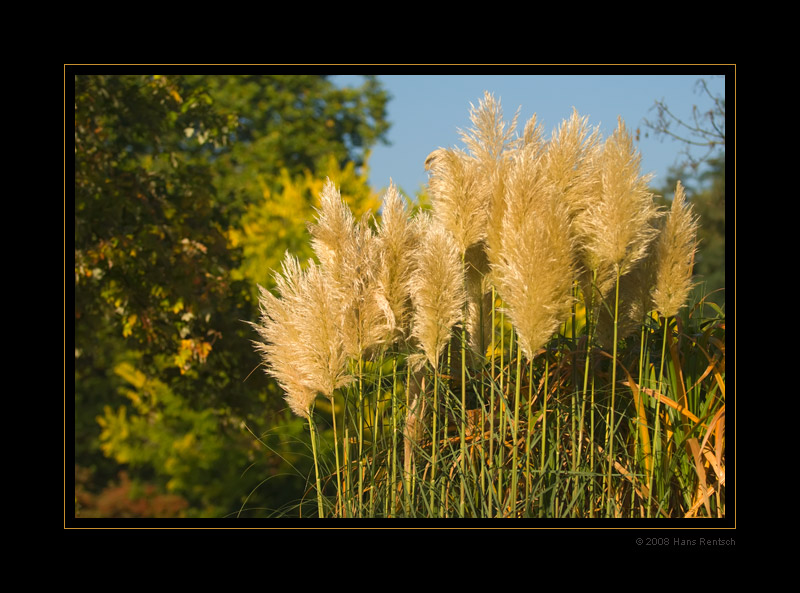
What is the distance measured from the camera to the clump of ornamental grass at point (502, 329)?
3221 millimetres

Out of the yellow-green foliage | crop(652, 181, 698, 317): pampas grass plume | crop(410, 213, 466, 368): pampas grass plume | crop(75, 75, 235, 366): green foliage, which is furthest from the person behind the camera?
the yellow-green foliage

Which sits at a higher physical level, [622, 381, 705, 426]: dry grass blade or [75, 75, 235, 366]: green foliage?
[75, 75, 235, 366]: green foliage

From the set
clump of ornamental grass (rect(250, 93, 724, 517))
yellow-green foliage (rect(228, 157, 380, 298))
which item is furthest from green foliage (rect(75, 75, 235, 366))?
yellow-green foliage (rect(228, 157, 380, 298))

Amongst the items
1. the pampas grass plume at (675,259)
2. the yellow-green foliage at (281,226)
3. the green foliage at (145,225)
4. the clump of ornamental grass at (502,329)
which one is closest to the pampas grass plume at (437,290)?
the clump of ornamental grass at (502,329)

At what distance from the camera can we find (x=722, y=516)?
3498 millimetres

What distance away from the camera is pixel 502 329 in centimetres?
343

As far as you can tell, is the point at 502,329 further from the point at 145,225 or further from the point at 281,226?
the point at 281,226

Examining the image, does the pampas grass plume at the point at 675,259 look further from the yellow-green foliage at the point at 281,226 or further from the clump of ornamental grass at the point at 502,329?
the yellow-green foliage at the point at 281,226

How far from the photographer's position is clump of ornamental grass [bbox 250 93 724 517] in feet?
10.6

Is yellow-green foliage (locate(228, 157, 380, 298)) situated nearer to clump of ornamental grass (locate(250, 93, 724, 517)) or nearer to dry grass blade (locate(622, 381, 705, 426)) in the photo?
clump of ornamental grass (locate(250, 93, 724, 517))
